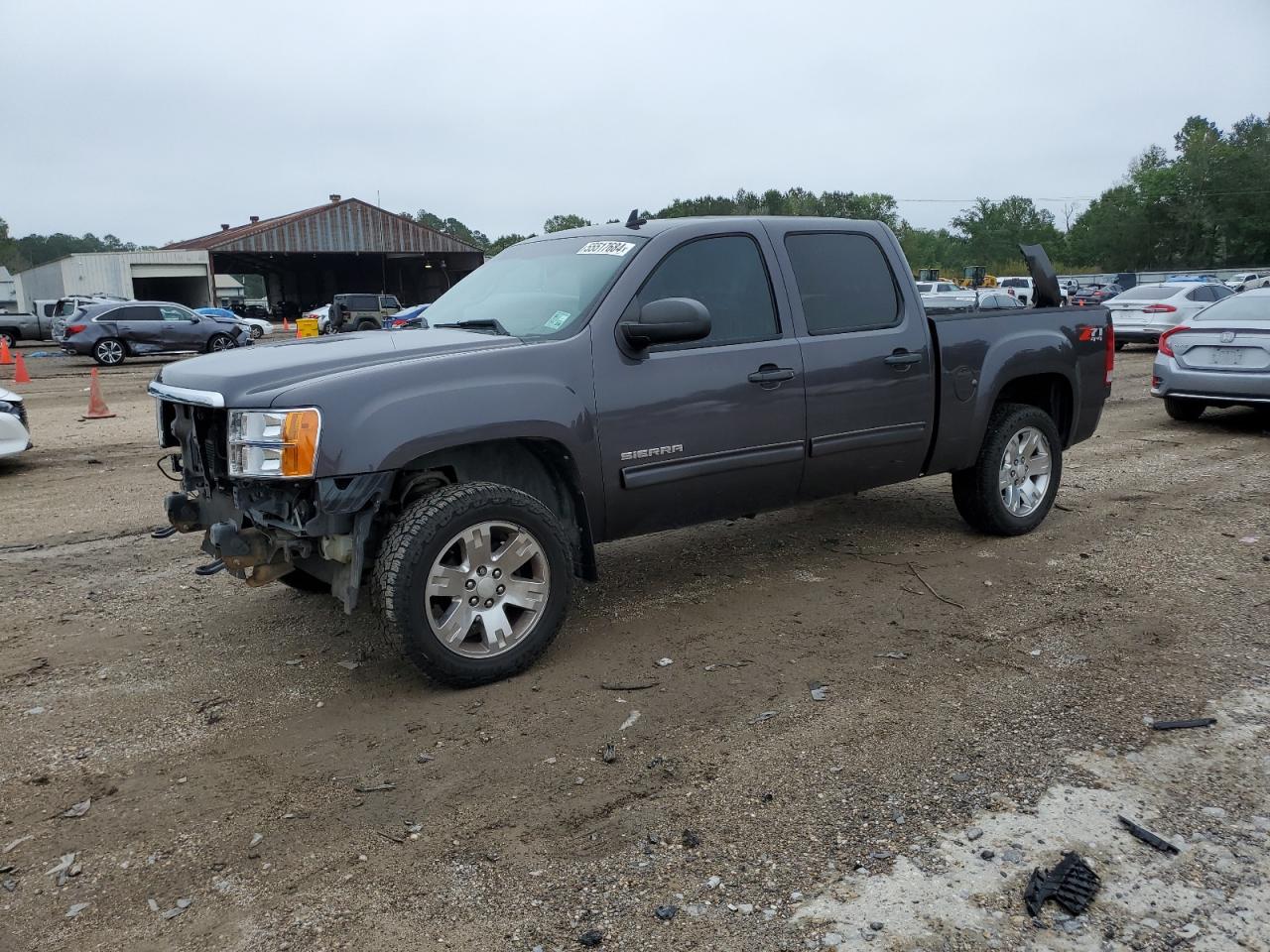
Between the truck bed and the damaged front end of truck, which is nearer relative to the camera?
the damaged front end of truck

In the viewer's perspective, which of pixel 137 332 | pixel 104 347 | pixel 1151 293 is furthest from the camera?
pixel 137 332

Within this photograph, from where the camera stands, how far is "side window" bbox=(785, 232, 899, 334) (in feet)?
Answer: 17.0

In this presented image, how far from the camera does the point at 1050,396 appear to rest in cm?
652

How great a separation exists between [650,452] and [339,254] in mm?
52825

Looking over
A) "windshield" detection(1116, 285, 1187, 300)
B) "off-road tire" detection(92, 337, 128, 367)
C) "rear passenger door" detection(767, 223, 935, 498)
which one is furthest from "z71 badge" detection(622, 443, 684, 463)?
"off-road tire" detection(92, 337, 128, 367)

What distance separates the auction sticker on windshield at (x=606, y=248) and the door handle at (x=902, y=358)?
1.57 metres

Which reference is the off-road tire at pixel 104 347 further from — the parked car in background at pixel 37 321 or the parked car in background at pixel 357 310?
the parked car in background at pixel 37 321

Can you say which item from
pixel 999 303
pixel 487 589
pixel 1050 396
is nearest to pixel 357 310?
pixel 999 303

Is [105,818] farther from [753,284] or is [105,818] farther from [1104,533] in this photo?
[1104,533]

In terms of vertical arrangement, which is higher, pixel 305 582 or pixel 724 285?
pixel 724 285

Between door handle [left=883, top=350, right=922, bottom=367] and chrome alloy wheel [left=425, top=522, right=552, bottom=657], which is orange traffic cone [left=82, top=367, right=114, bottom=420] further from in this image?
door handle [left=883, top=350, right=922, bottom=367]

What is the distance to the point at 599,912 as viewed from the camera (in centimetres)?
Result: 265

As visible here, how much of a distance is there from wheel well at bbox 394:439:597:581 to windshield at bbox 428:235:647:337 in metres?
0.54

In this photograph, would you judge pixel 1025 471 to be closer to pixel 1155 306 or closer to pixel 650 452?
pixel 650 452
